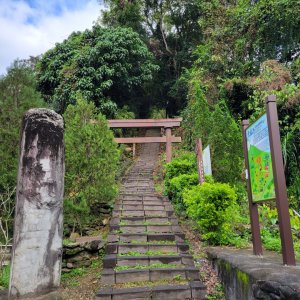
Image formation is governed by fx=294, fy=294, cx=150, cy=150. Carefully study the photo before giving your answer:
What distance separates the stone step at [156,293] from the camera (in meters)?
3.93

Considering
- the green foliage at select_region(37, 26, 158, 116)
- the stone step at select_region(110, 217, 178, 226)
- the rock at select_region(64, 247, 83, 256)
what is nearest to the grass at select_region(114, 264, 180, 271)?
the rock at select_region(64, 247, 83, 256)

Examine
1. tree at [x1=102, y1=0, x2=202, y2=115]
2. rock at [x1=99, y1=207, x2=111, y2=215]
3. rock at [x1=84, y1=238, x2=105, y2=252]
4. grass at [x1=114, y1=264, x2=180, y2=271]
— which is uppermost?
tree at [x1=102, y1=0, x2=202, y2=115]

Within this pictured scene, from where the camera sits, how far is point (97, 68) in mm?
15789

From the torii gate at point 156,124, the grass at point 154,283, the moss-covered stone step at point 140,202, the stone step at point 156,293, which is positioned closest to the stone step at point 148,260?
the grass at point 154,283

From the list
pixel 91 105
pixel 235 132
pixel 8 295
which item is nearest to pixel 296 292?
pixel 8 295

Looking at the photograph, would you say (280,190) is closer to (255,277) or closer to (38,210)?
(255,277)

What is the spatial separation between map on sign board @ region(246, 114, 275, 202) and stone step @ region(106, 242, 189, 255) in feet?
6.74

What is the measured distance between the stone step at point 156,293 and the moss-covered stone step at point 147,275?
12.1 inches

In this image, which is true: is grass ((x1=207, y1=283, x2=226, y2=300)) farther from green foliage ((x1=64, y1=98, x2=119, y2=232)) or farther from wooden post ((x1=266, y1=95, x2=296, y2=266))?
green foliage ((x1=64, y1=98, x2=119, y2=232))

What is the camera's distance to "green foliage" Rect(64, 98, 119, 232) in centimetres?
671

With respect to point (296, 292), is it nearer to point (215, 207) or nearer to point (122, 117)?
point (215, 207)

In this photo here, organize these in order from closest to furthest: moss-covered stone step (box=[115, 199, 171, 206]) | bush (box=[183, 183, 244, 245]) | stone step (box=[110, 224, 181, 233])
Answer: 1. bush (box=[183, 183, 244, 245])
2. stone step (box=[110, 224, 181, 233])
3. moss-covered stone step (box=[115, 199, 171, 206])

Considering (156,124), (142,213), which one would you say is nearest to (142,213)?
(142,213)

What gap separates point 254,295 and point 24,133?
3.49 meters
